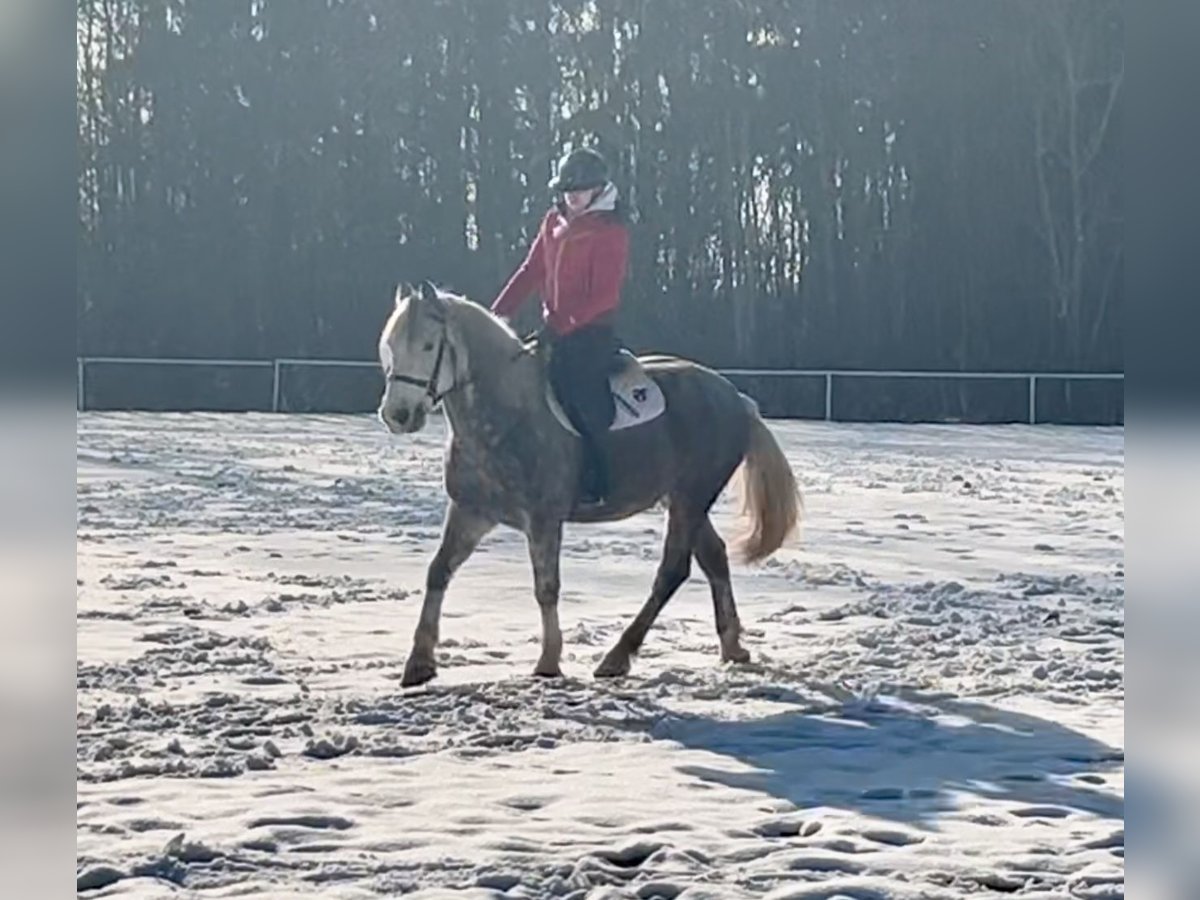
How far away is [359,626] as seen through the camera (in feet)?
23.0

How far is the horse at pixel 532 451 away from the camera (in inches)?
216

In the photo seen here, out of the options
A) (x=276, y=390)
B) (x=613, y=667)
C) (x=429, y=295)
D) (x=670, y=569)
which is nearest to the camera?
(x=429, y=295)

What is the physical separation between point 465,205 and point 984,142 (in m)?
7.37

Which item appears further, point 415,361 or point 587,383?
point 587,383

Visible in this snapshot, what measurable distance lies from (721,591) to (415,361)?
4.72 feet

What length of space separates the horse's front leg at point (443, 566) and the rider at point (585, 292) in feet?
1.27

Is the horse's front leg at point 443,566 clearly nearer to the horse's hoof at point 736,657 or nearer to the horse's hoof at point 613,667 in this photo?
the horse's hoof at point 613,667

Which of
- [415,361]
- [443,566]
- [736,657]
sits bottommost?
[736,657]

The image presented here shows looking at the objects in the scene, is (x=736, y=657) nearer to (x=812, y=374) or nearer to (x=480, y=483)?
(x=480, y=483)

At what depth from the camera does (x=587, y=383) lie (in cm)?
573

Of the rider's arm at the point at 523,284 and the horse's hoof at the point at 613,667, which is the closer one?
the horse's hoof at the point at 613,667

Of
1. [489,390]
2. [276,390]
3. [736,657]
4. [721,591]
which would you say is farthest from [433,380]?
[276,390]

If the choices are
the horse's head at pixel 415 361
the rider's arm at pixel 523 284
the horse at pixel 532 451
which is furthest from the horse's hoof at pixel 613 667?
the rider's arm at pixel 523 284

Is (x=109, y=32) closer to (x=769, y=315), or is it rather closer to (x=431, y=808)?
(x=769, y=315)
